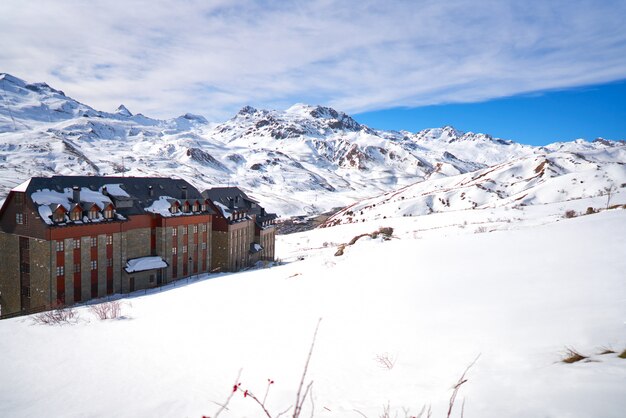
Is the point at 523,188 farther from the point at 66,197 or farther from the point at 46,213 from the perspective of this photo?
the point at 46,213

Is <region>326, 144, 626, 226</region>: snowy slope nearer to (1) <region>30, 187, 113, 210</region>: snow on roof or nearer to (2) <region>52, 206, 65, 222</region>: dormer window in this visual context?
(1) <region>30, 187, 113, 210</region>: snow on roof

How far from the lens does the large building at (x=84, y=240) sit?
3073 centimetres

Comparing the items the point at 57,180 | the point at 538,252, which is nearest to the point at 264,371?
the point at 538,252

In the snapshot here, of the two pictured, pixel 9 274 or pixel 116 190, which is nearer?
pixel 9 274

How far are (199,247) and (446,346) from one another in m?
40.4

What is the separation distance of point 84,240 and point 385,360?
108 feet

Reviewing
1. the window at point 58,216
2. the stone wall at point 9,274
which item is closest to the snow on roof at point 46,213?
the window at point 58,216

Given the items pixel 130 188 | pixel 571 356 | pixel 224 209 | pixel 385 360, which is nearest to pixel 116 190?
pixel 130 188

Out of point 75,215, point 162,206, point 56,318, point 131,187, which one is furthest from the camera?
point 162,206

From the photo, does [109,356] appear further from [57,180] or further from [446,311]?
[57,180]

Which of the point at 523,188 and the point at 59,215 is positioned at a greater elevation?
the point at 523,188

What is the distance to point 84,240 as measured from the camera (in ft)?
107

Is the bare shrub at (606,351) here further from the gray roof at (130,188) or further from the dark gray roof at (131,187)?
the dark gray roof at (131,187)

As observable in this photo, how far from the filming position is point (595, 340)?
20.4ft
